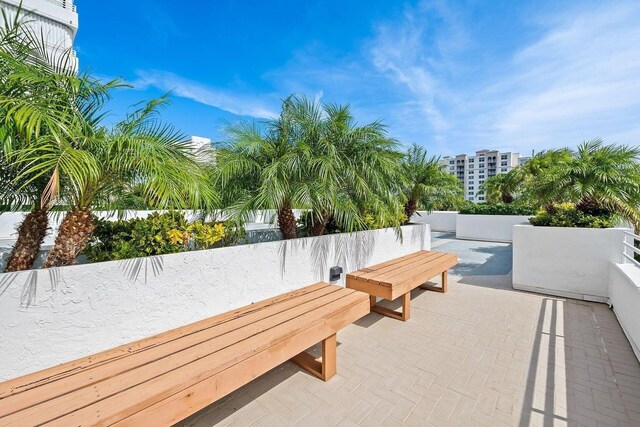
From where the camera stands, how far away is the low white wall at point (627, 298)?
330cm

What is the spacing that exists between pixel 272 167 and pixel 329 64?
6.94 meters

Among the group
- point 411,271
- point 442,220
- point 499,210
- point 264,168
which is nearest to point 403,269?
point 411,271

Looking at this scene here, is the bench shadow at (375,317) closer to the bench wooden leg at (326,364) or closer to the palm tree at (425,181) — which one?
the bench wooden leg at (326,364)

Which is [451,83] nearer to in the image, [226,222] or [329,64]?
[329,64]

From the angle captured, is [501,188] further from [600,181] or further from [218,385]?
[218,385]

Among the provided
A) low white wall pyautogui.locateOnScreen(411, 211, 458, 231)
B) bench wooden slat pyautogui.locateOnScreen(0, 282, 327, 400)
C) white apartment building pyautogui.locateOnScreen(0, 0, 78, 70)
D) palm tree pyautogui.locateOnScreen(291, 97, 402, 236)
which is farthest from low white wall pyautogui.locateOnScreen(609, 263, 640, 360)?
white apartment building pyautogui.locateOnScreen(0, 0, 78, 70)

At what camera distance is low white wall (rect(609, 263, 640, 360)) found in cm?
330

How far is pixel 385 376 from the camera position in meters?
2.84

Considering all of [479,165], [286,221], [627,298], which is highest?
[479,165]

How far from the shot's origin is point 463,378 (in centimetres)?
281

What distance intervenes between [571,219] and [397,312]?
4.38 metres

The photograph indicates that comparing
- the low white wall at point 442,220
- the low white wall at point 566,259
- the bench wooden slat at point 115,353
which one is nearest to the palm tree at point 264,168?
the bench wooden slat at point 115,353

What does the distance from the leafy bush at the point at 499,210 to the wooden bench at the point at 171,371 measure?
12361 millimetres

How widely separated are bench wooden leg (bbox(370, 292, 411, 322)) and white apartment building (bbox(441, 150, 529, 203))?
85.4m
